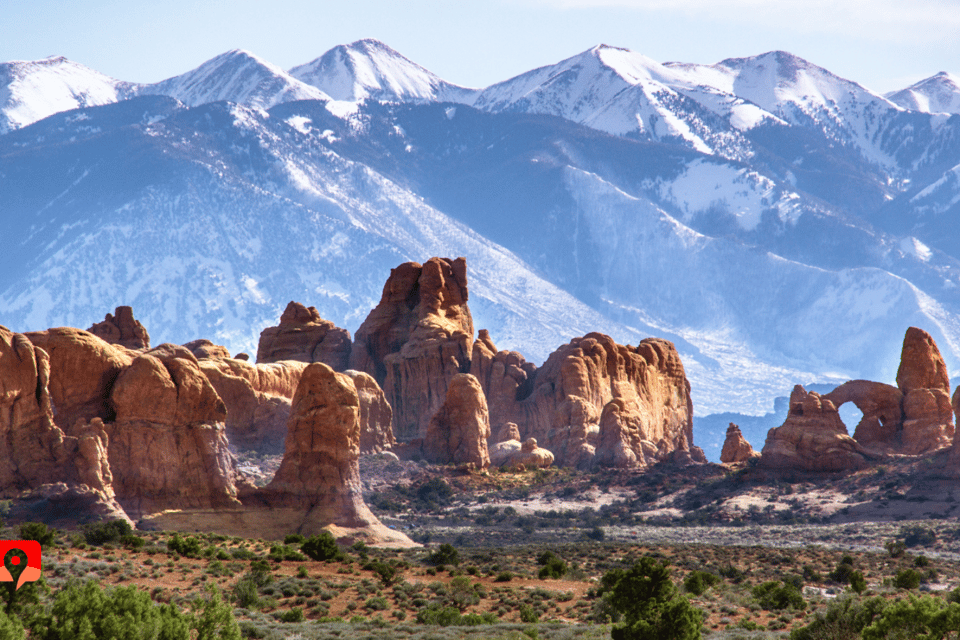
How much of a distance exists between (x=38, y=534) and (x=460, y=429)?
2293 inches

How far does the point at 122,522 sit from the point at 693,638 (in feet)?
92.8

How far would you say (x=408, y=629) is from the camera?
1553 inches

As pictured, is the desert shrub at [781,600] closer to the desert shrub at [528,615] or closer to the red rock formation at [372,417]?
the desert shrub at [528,615]

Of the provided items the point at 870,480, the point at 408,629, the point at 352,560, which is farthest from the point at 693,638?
the point at 870,480

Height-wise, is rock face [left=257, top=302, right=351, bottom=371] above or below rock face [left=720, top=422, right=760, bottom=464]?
above

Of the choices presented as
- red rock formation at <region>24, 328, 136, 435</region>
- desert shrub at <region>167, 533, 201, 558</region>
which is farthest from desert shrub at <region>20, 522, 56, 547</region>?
red rock formation at <region>24, 328, 136, 435</region>

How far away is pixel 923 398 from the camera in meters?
104

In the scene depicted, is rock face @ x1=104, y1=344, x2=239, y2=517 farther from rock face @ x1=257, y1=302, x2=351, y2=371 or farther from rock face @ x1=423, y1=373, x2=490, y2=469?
rock face @ x1=257, y1=302, x2=351, y2=371

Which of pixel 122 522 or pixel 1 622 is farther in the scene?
pixel 122 522

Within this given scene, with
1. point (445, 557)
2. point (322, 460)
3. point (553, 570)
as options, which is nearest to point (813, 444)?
point (322, 460)

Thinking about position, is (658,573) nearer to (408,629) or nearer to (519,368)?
(408,629)

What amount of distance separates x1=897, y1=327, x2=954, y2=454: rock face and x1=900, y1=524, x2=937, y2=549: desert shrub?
23954 mm

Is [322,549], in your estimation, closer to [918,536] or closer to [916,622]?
[916,622]

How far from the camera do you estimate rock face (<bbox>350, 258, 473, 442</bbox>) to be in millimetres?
124688
